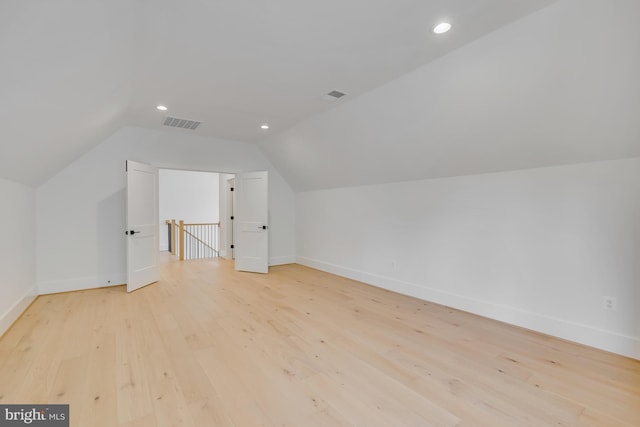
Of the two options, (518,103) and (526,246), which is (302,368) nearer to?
(526,246)

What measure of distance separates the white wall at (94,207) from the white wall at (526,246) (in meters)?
3.89

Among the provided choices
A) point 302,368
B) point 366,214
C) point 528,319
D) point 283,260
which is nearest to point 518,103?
point 528,319

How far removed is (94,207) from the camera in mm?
4539

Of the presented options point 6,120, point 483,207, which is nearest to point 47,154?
point 6,120

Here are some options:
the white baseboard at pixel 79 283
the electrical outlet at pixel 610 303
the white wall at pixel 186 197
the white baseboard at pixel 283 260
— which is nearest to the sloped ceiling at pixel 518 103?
the electrical outlet at pixel 610 303

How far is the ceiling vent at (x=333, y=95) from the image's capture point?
3434 mm

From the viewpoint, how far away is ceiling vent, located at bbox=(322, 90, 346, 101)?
3434 mm

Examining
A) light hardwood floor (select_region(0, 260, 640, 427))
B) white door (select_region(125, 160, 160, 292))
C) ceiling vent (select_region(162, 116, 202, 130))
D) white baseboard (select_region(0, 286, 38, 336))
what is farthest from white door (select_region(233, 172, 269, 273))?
white baseboard (select_region(0, 286, 38, 336))

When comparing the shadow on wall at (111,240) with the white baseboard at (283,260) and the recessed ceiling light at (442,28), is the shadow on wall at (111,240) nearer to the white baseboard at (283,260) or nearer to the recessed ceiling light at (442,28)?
the white baseboard at (283,260)

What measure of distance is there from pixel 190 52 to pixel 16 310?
3.54 metres

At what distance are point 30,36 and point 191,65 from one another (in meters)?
1.43

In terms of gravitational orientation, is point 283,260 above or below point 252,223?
below

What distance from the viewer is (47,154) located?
325 centimetres

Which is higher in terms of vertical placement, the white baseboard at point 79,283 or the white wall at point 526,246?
the white wall at point 526,246
